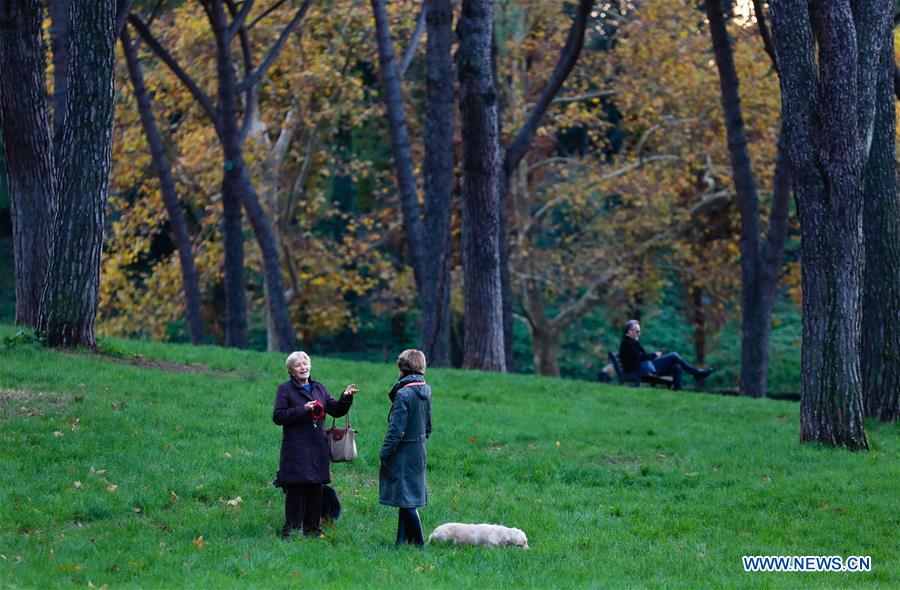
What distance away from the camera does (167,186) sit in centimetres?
2412

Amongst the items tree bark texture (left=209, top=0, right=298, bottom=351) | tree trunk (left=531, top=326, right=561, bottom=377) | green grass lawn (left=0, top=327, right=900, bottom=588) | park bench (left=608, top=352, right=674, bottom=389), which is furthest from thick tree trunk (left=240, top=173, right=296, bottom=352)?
tree trunk (left=531, top=326, right=561, bottom=377)

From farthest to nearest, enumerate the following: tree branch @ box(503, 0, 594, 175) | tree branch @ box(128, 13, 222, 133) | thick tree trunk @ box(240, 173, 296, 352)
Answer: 1. thick tree trunk @ box(240, 173, 296, 352)
2. tree branch @ box(128, 13, 222, 133)
3. tree branch @ box(503, 0, 594, 175)

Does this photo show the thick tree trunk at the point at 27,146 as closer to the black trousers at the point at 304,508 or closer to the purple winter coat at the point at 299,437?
the black trousers at the point at 304,508

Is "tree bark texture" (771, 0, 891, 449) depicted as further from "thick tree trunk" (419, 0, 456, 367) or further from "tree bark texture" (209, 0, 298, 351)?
"tree bark texture" (209, 0, 298, 351)

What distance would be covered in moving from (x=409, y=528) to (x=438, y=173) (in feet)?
38.6

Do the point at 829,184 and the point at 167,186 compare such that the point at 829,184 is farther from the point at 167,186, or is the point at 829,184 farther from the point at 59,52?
the point at 167,186

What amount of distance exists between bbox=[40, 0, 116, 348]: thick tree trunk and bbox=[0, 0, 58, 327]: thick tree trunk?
3.95 feet

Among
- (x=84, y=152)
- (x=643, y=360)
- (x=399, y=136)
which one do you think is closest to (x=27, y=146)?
(x=84, y=152)

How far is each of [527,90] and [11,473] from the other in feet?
78.0

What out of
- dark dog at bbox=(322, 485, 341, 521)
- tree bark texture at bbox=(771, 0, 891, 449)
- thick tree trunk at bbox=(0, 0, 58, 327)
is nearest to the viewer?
dark dog at bbox=(322, 485, 341, 521)

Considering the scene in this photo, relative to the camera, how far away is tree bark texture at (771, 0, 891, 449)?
13.1 m

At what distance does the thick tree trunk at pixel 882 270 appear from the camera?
15.2 metres

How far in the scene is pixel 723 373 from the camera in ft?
120

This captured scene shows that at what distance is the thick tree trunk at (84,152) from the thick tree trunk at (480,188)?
605 centimetres
